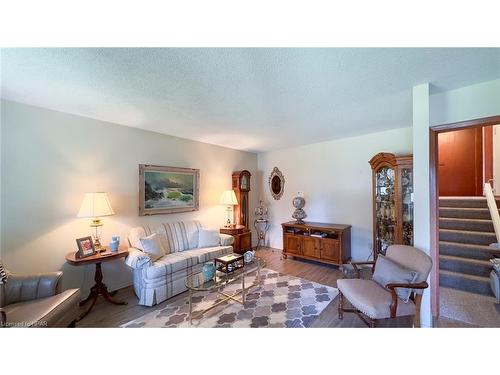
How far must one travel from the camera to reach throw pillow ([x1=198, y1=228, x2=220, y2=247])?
10.4ft

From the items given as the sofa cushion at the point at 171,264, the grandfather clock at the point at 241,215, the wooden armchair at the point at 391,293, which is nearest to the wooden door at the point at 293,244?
the grandfather clock at the point at 241,215

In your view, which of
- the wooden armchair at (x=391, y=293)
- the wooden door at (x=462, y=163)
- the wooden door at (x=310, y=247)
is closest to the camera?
the wooden armchair at (x=391, y=293)

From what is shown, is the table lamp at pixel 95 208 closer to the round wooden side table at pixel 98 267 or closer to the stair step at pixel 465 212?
the round wooden side table at pixel 98 267

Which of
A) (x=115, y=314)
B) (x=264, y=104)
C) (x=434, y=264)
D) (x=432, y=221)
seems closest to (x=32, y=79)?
(x=264, y=104)

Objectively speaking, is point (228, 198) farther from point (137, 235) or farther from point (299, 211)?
point (137, 235)

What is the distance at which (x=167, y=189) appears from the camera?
326 centimetres

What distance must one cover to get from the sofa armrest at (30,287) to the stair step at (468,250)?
191 inches

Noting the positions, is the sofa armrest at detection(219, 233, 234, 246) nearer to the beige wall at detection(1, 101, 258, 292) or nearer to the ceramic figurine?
the beige wall at detection(1, 101, 258, 292)

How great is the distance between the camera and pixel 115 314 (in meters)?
2.09

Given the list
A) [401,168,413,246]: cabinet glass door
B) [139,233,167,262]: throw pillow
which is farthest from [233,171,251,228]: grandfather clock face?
[401,168,413,246]: cabinet glass door

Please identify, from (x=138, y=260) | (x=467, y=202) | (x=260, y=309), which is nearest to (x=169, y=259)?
(x=138, y=260)

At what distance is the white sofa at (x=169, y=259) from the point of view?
2.27 meters
